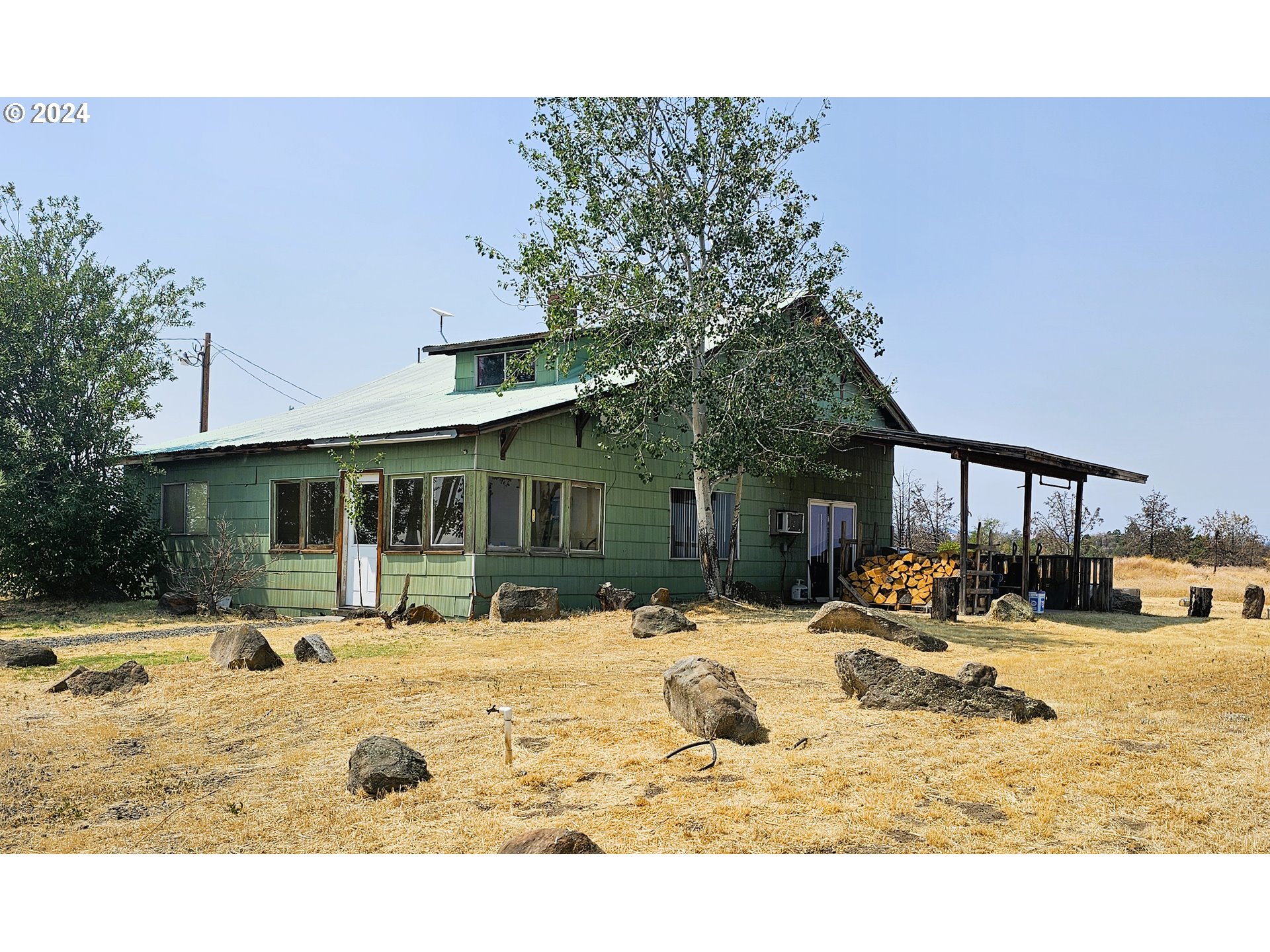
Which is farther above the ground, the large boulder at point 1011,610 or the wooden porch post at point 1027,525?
the wooden porch post at point 1027,525

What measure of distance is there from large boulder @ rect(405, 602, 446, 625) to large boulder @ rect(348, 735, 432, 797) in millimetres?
7915

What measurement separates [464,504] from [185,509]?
273 inches

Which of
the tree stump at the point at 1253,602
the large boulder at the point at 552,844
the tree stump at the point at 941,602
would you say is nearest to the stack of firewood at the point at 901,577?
the tree stump at the point at 941,602

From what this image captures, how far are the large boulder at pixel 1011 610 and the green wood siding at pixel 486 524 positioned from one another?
16.4ft

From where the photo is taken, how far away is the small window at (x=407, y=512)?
49.3 feet

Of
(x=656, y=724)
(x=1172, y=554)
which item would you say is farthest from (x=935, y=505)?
(x=656, y=724)

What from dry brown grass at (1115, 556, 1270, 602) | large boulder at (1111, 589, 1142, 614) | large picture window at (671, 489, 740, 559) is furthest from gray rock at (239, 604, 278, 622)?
dry brown grass at (1115, 556, 1270, 602)

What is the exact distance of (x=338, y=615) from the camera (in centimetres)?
1555

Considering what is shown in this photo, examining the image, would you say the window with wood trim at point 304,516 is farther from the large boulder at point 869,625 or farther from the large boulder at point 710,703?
the large boulder at point 710,703

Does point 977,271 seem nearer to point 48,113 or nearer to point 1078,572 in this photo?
point 1078,572

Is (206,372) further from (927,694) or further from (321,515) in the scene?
(927,694)

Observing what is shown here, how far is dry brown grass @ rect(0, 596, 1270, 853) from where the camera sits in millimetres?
4730

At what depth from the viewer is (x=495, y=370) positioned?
18922 millimetres

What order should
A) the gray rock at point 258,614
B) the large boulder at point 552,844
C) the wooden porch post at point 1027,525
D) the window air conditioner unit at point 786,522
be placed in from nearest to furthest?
the large boulder at point 552,844
the gray rock at point 258,614
the wooden porch post at point 1027,525
the window air conditioner unit at point 786,522
